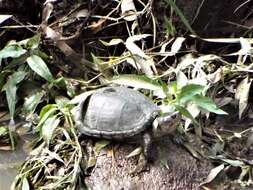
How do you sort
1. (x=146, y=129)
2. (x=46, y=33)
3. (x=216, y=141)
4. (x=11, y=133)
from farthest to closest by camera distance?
(x=46, y=33) → (x=11, y=133) → (x=216, y=141) → (x=146, y=129)

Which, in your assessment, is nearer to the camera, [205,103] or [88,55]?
[205,103]

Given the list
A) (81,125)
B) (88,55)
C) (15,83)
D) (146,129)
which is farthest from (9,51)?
(146,129)

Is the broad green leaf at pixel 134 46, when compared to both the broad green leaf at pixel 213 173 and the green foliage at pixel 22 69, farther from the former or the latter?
the broad green leaf at pixel 213 173

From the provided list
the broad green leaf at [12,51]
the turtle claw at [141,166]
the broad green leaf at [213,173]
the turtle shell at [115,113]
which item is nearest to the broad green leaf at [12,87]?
the broad green leaf at [12,51]

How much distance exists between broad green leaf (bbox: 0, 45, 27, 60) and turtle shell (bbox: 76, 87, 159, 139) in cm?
63

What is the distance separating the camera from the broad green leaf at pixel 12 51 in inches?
130

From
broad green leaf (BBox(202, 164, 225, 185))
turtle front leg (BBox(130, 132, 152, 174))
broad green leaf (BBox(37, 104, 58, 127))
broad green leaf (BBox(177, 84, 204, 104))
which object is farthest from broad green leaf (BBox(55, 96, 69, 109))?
broad green leaf (BBox(202, 164, 225, 185))

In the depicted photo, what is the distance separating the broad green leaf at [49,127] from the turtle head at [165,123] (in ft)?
1.80

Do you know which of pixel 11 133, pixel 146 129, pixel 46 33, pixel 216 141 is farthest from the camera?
pixel 46 33

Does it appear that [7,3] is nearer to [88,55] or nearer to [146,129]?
[88,55]

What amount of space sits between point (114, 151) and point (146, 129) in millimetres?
207

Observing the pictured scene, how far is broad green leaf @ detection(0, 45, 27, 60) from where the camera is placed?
3.31 metres

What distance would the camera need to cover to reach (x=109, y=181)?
270 cm

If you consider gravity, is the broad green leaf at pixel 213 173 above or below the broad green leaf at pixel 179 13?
below
